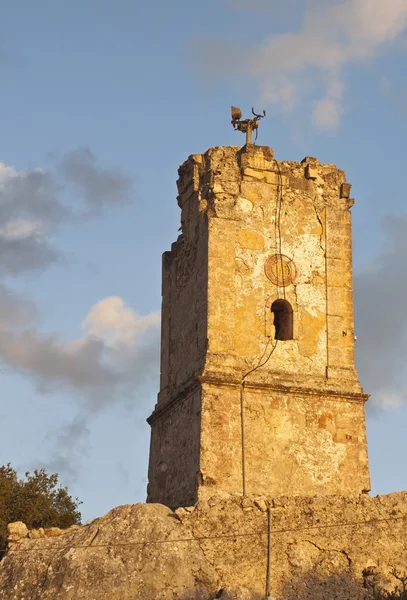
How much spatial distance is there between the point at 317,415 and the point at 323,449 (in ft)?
1.97

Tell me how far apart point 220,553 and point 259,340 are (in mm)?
5260

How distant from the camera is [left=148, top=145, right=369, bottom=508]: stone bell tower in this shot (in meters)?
21.3

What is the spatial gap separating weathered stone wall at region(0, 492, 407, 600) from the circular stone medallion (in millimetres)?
5390

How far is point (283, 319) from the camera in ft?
74.7

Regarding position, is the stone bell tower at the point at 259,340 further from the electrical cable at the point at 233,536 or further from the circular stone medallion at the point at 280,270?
the electrical cable at the point at 233,536

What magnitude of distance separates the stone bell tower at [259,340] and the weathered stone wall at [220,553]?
218 centimetres

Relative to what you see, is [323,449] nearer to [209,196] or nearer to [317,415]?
[317,415]

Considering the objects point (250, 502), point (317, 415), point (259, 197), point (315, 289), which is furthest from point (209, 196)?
point (250, 502)

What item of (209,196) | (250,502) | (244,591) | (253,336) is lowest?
(244,591)

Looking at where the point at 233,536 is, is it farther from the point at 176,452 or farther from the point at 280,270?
the point at 280,270

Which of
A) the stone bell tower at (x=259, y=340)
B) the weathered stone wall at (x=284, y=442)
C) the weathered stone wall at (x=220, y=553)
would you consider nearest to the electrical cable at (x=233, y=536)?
the weathered stone wall at (x=220, y=553)

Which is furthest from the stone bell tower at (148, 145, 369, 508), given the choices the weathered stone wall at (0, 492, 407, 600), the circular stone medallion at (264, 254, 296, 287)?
the weathered stone wall at (0, 492, 407, 600)

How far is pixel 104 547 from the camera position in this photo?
17.8 meters

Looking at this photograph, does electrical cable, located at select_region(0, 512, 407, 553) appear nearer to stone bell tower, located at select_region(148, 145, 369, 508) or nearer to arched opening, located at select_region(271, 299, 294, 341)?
stone bell tower, located at select_region(148, 145, 369, 508)
